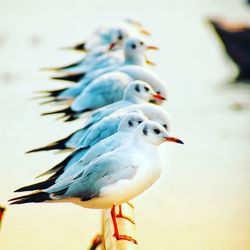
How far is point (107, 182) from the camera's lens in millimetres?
1994

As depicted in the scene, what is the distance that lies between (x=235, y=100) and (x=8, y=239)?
6.81 feet

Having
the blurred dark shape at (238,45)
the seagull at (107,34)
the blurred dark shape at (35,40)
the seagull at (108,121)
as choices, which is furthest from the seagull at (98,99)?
the blurred dark shape at (35,40)

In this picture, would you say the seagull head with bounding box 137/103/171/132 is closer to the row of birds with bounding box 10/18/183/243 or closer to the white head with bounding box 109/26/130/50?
the row of birds with bounding box 10/18/183/243

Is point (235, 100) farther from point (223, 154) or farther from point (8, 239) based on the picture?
point (8, 239)

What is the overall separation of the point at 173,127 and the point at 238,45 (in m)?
1.31

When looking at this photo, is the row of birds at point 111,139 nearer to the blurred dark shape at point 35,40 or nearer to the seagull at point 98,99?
the seagull at point 98,99

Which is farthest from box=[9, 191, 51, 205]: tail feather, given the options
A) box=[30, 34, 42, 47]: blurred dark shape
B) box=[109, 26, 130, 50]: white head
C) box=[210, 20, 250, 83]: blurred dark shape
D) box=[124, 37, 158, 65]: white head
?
box=[30, 34, 42, 47]: blurred dark shape

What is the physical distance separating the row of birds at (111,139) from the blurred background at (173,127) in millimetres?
303

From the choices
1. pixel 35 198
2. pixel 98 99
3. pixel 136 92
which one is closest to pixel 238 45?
pixel 98 99

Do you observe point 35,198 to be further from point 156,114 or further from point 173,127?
point 173,127

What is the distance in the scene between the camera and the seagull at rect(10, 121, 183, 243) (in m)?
1.98

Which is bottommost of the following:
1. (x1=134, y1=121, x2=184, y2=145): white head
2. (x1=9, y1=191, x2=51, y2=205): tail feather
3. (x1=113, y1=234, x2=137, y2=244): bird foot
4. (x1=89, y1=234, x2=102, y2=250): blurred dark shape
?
(x1=113, y1=234, x2=137, y2=244): bird foot

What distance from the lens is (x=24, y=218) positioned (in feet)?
8.89

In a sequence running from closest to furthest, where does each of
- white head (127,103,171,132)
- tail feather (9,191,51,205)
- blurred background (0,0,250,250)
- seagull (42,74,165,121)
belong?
tail feather (9,191,51,205), white head (127,103,171,132), blurred background (0,0,250,250), seagull (42,74,165,121)
